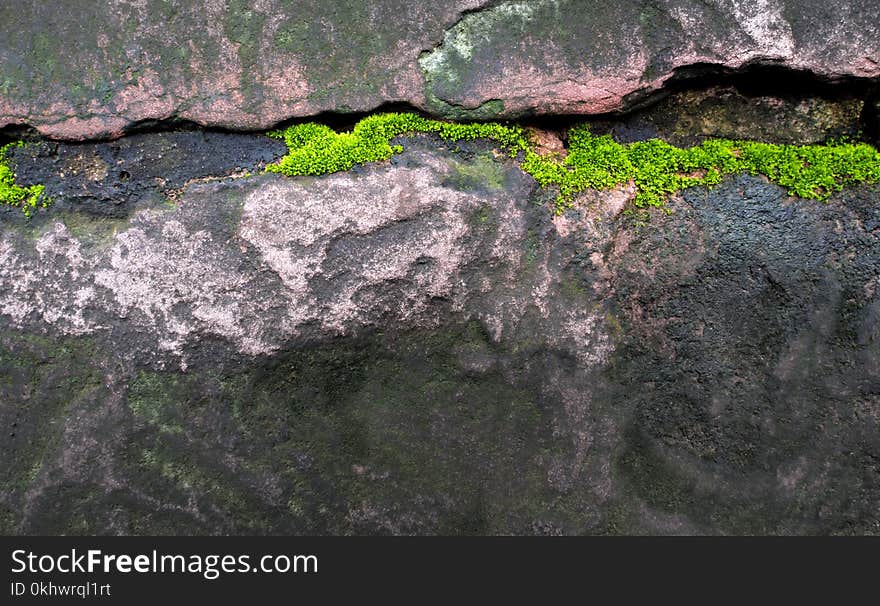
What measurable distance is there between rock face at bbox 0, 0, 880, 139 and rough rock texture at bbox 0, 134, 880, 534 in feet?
0.58

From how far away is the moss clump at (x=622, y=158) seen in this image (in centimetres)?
241

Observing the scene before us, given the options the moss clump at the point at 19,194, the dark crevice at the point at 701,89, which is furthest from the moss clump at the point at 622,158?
the moss clump at the point at 19,194

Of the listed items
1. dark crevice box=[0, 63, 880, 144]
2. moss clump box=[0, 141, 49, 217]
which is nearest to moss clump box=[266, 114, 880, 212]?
dark crevice box=[0, 63, 880, 144]

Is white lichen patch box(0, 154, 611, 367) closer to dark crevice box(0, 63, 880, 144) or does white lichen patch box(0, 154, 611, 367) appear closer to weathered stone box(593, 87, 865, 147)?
dark crevice box(0, 63, 880, 144)

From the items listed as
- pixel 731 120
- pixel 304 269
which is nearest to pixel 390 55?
pixel 304 269

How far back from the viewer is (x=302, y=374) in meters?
2.37

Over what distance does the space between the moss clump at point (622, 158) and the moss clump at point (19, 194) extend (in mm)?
721

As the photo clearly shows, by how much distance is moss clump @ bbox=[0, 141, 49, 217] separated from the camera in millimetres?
2330

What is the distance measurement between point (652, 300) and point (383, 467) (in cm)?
104

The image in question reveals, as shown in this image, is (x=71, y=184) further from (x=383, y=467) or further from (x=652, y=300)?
(x=652, y=300)

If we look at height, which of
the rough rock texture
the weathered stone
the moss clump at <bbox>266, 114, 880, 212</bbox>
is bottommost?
the rough rock texture

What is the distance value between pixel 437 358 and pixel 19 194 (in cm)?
141

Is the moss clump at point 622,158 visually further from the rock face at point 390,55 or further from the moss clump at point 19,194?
the moss clump at point 19,194

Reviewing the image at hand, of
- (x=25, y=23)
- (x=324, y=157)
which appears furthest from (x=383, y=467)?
(x=25, y=23)
